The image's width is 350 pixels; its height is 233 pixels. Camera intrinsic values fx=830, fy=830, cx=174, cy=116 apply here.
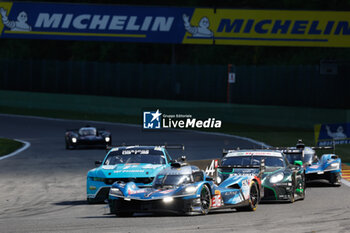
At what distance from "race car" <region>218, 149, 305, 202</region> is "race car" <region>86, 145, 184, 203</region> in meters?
1.59

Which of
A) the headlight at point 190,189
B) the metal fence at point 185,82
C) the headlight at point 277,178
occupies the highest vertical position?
the metal fence at point 185,82

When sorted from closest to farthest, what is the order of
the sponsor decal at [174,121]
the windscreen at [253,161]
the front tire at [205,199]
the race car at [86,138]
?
the front tire at [205,199] → the windscreen at [253,161] → the race car at [86,138] → the sponsor decal at [174,121]

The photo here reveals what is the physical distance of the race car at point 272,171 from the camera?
18547 millimetres

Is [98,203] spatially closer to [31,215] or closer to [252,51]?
[31,215]

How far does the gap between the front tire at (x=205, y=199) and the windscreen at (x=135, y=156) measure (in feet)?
12.6

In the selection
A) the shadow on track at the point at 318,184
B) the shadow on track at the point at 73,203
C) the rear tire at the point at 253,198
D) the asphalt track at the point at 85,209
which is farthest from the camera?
the shadow on track at the point at 318,184

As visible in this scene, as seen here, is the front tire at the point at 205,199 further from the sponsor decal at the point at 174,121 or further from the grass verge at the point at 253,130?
the sponsor decal at the point at 174,121

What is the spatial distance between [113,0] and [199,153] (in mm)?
59510

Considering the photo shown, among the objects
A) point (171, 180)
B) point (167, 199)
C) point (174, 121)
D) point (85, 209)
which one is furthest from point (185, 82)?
point (167, 199)

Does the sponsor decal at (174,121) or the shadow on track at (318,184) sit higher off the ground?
the sponsor decal at (174,121)

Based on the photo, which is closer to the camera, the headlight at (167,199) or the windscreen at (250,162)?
the headlight at (167,199)

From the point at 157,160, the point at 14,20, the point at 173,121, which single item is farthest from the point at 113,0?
the point at 157,160

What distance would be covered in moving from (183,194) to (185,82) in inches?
1516

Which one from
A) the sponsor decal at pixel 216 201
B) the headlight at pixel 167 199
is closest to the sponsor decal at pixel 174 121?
the sponsor decal at pixel 216 201
